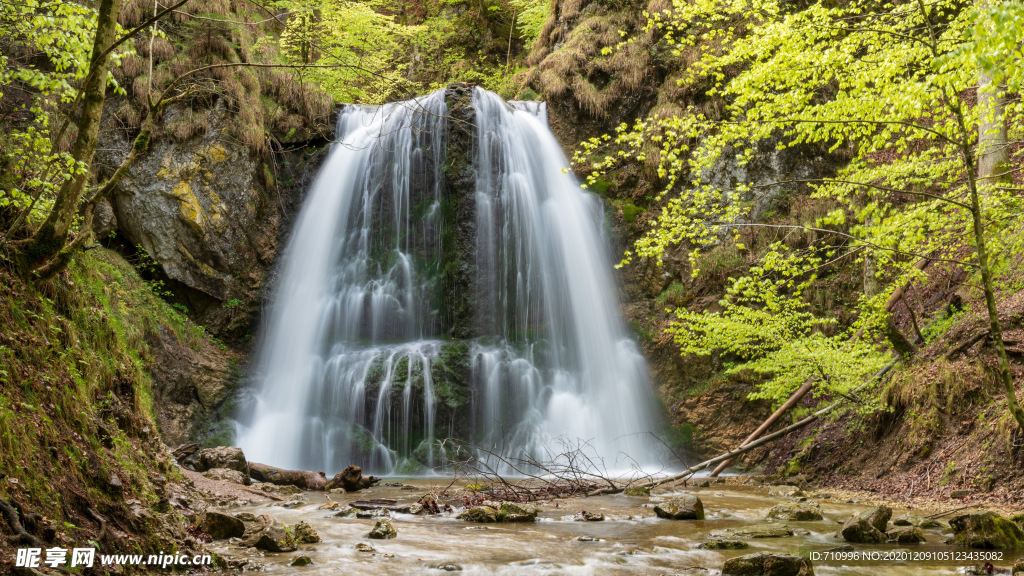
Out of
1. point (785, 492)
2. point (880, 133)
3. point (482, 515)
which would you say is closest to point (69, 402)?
point (482, 515)

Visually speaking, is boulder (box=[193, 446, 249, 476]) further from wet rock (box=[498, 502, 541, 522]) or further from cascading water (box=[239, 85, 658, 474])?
wet rock (box=[498, 502, 541, 522])

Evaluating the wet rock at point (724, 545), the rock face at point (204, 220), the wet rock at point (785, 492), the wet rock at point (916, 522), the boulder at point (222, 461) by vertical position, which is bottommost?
the boulder at point (222, 461)

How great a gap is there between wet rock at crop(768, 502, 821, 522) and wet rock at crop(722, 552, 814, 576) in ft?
8.25

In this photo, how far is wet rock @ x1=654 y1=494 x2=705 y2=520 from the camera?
6.81 metres

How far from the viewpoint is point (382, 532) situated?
5.76m

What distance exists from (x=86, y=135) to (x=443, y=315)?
37.8 feet

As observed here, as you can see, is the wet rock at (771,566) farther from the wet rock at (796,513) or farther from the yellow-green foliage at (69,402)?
the yellow-green foliage at (69,402)

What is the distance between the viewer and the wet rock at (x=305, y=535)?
530 centimetres

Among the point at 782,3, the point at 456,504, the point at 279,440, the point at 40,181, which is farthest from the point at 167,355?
the point at 782,3

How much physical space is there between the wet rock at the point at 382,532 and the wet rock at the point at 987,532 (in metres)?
4.99

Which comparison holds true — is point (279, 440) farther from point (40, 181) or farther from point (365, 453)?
point (40, 181)

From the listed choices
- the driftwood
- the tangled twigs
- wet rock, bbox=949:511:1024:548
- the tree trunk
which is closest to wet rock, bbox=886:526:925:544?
wet rock, bbox=949:511:1024:548

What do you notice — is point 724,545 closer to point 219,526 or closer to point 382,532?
point 382,532

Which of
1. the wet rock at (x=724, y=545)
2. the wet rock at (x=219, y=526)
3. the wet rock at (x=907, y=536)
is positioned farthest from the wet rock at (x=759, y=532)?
the wet rock at (x=219, y=526)
